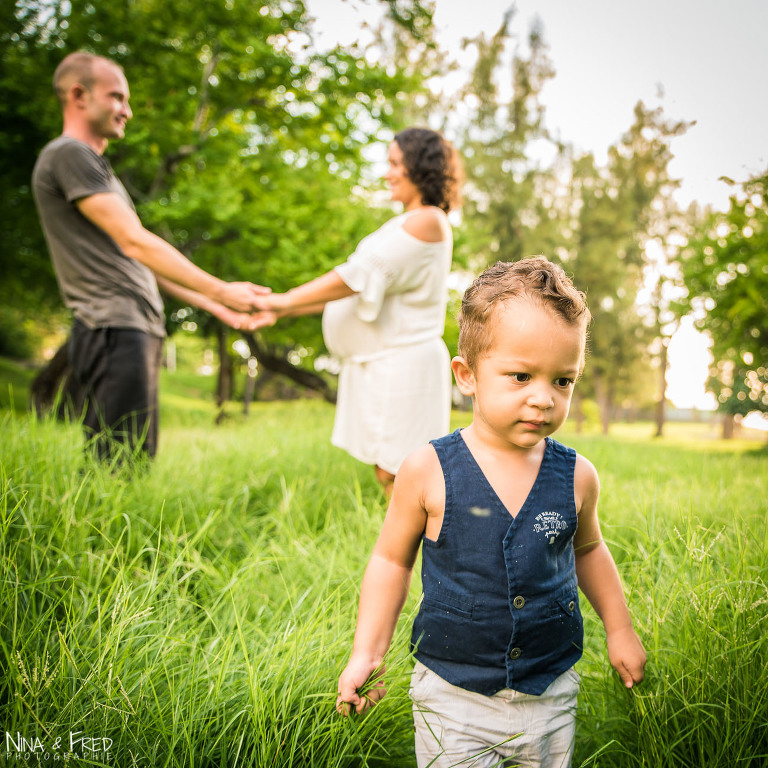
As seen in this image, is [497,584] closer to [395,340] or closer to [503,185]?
[395,340]

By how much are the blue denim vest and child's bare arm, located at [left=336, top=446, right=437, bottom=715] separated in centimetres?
6

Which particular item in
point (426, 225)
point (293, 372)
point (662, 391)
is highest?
point (426, 225)

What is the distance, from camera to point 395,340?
2.98 metres

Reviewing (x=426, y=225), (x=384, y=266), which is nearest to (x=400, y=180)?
(x=426, y=225)

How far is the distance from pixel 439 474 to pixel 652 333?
90.7 ft

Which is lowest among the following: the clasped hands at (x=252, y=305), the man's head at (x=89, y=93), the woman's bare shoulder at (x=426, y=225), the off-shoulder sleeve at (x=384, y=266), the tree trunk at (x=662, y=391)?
the tree trunk at (x=662, y=391)

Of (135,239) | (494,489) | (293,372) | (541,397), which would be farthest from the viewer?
(293,372)

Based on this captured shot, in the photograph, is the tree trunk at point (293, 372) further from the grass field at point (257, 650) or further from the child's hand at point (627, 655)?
the child's hand at point (627, 655)

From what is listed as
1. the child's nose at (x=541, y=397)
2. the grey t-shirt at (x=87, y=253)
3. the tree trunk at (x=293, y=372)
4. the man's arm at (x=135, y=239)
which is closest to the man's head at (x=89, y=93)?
the grey t-shirt at (x=87, y=253)

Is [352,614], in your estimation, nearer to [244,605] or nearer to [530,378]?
[244,605]

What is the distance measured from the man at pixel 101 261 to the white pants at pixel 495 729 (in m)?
2.03

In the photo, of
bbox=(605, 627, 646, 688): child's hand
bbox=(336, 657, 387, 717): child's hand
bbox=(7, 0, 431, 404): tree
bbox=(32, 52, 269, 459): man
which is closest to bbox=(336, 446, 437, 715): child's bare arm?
bbox=(336, 657, 387, 717): child's hand

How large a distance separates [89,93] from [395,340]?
196cm

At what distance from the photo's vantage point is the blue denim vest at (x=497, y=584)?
53.4 inches
